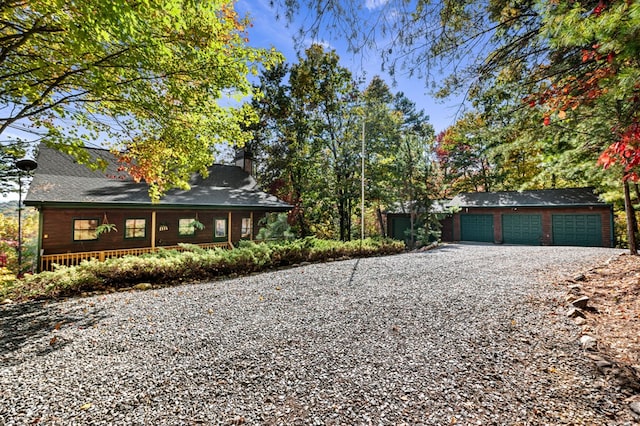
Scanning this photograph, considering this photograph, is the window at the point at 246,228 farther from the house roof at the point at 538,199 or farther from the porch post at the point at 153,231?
the house roof at the point at 538,199

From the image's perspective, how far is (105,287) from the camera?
6.45 m

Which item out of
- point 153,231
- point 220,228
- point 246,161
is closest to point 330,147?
point 246,161

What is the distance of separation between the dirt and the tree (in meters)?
6.90

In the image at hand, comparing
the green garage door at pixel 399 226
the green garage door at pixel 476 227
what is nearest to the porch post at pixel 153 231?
the green garage door at pixel 399 226

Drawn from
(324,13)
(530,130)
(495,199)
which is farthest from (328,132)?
(324,13)

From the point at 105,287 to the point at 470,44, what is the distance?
8512mm

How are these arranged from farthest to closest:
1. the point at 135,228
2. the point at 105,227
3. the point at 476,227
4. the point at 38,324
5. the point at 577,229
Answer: the point at 476,227, the point at 577,229, the point at 135,228, the point at 105,227, the point at 38,324

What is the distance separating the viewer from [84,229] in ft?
33.7

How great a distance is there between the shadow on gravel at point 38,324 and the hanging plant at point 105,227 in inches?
208

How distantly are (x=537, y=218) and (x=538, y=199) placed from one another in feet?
3.66

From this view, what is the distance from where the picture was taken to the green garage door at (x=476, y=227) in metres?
17.5

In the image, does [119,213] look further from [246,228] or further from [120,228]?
[246,228]

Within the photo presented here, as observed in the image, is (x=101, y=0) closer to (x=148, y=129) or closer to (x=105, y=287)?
(x=148, y=129)

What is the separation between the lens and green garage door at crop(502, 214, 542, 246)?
52.3 feet
